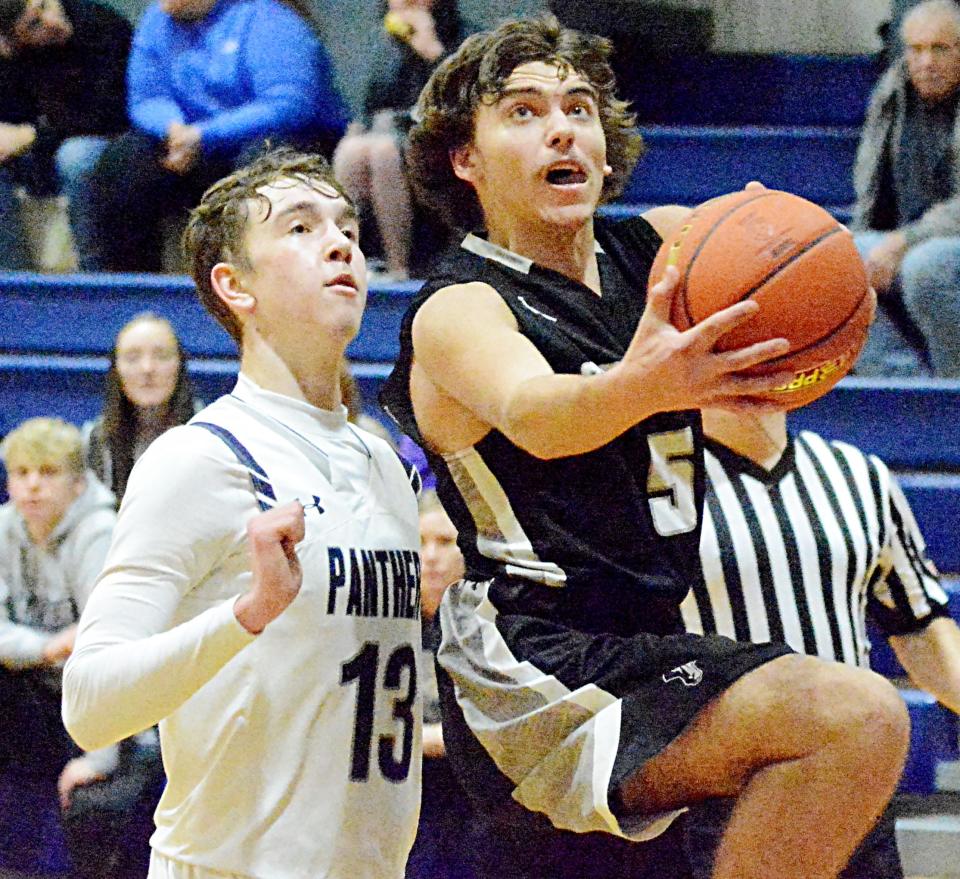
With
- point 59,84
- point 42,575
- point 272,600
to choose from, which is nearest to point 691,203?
point 59,84

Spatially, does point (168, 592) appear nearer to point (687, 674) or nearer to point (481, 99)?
point (687, 674)

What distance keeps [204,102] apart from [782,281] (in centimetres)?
416

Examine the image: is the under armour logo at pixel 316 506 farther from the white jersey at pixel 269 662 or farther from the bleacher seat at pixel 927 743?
the bleacher seat at pixel 927 743

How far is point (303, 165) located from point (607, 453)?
62cm

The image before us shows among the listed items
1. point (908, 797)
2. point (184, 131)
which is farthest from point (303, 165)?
point (184, 131)

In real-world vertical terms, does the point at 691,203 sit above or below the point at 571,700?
below

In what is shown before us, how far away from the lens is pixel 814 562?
3174 mm

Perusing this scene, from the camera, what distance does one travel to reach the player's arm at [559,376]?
6.50 feet

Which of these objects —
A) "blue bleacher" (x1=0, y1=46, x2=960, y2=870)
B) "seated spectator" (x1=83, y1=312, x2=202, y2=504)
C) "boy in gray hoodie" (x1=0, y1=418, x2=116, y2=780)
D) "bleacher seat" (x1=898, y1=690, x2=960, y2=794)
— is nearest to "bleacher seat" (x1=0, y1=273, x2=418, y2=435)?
"blue bleacher" (x1=0, y1=46, x2=960, y2=870)

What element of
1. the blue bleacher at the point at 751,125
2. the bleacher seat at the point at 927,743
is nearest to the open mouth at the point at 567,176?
the bleacher seat at the point at 927,743

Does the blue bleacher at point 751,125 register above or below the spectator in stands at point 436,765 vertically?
above

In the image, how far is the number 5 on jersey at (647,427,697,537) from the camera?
2.47m

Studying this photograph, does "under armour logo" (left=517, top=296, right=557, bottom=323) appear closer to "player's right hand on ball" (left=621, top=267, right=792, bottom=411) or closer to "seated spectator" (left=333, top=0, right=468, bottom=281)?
"player's right hand on ball" (left=621, top=267, right=792, bottom=411)

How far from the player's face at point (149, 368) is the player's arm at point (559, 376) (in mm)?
2432
